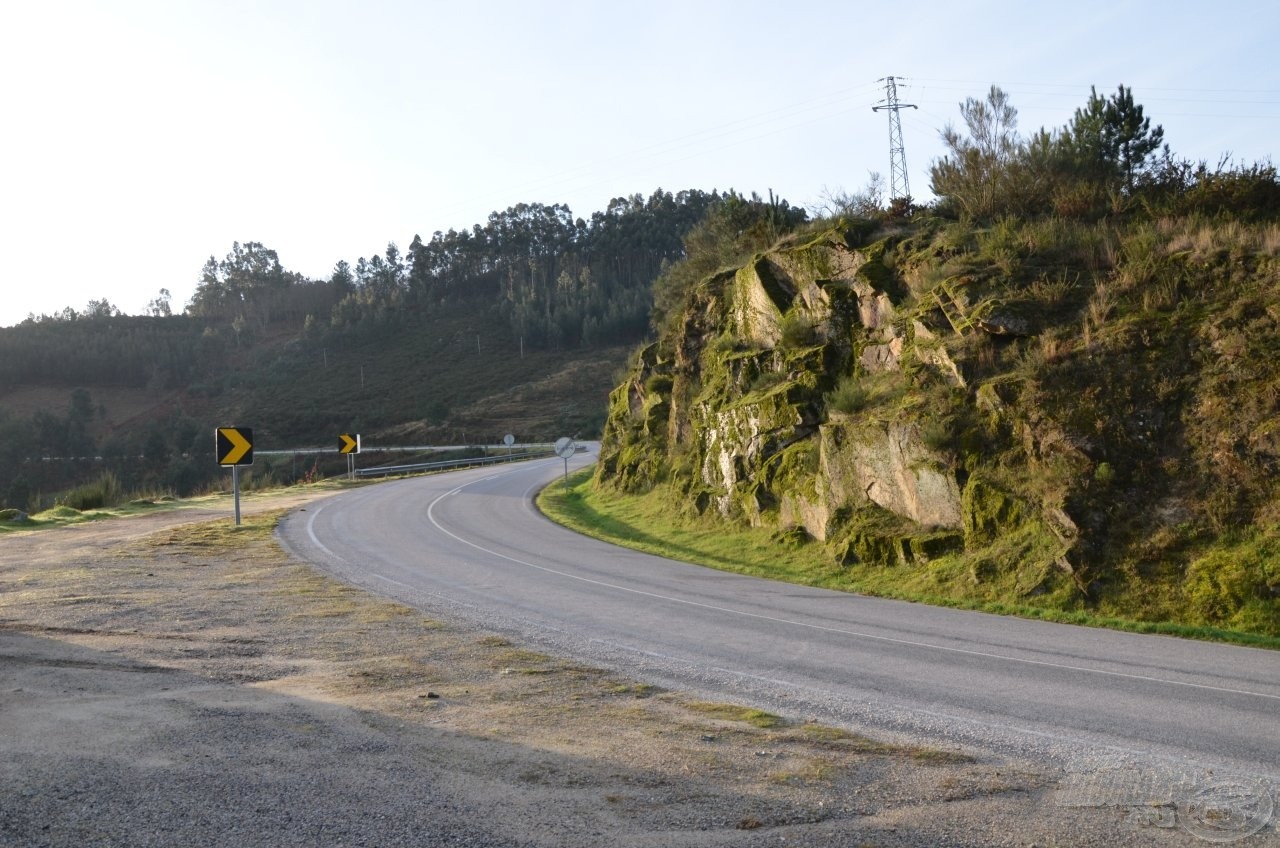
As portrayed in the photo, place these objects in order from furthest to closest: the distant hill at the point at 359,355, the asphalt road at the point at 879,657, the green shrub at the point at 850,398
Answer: the distant hill at the point at 359,355 → the green shrub at the point at 850,398 → the asphalt road at the point at 879,657

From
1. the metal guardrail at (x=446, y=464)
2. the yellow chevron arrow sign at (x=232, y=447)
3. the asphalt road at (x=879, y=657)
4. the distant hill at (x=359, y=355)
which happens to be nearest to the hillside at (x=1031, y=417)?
the asphalt road at (x=879, y=657)

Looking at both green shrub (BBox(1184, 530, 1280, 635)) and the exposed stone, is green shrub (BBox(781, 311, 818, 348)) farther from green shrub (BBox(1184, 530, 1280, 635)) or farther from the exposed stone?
green shrub (BBox(1184, 530, 1280, 635))

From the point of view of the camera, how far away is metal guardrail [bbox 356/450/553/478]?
180 ft

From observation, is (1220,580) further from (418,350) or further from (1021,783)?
(418,350)

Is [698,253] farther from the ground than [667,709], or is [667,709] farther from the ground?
[698,253]

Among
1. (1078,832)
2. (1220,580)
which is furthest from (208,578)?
(1220,580)

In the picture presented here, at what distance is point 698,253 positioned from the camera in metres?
40.3

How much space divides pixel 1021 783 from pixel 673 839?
270cm

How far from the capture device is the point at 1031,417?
54.0 feet

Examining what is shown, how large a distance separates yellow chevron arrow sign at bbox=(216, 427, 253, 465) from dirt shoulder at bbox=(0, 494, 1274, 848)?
49.2ft

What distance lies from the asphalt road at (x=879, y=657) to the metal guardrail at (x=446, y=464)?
34.9 meters

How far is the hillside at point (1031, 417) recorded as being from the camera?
14008 millimetres

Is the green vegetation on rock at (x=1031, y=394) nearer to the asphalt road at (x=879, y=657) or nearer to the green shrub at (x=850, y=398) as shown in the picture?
the green shrub at (x=850, y=398)
